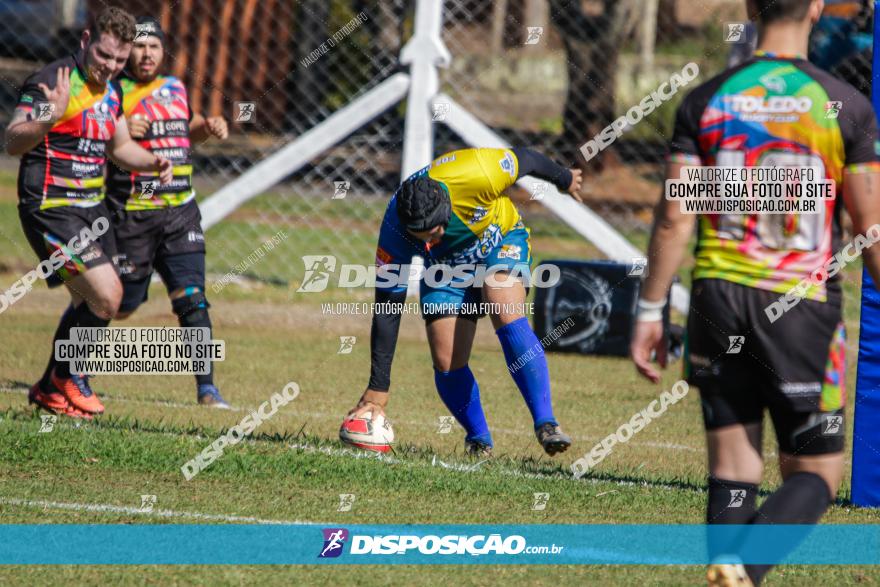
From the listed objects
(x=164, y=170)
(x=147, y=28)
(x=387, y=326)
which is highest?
(x=147, y=28)

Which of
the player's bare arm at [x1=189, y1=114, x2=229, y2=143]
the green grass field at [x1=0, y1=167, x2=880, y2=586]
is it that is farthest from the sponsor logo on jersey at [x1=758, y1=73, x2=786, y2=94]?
the player's bare arm at [x1=189, y1=114, x2=229, y2=143]

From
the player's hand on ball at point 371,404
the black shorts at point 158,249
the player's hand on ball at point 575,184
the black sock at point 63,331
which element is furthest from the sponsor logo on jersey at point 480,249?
the black sock at point 63,331

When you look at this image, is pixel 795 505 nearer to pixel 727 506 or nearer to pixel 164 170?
pixel 727 506

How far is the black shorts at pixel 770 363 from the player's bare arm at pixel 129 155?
4.47 m

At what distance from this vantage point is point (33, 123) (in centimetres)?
710

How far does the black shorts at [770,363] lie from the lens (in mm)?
3842

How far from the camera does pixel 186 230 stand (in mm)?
8242

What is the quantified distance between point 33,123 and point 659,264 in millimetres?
4394

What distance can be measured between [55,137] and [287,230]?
31.8ft

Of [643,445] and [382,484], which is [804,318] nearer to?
[382,484]

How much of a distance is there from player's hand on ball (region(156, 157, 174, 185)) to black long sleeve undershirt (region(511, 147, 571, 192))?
219 centimetres

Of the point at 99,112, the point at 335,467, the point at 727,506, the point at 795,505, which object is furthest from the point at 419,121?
the point at 795,505

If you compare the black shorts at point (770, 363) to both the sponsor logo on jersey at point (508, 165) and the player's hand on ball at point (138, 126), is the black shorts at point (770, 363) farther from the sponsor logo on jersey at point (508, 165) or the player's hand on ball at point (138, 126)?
the player's hand on ball at point (138, 126)

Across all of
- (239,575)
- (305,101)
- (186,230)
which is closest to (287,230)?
(305,101)
